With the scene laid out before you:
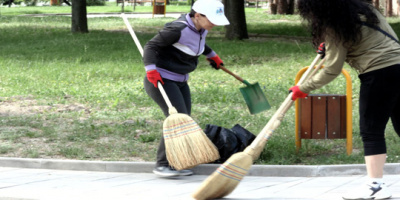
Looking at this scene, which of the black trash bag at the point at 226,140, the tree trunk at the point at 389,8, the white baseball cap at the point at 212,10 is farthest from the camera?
the tree trunk at the point at 389,8

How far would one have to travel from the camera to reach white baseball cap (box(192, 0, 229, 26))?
6605 millimetres

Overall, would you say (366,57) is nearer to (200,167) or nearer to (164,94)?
(164,94)

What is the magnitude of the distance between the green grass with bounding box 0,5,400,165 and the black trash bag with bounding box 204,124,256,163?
0.27 metres

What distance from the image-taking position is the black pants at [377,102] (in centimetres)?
559

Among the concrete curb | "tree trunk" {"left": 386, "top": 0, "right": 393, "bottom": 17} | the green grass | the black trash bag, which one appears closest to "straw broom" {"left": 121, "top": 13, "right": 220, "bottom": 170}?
the concrete curb

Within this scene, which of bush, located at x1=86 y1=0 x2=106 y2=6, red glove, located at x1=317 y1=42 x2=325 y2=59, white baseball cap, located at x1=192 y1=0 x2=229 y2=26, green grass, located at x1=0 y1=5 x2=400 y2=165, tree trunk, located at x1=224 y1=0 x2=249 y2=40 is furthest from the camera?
bush, located at x1=86 y1=0 x2=106 y2=6

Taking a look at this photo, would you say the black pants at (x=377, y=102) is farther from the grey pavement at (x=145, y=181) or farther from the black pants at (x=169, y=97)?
the black pants at (x=169, y=97)

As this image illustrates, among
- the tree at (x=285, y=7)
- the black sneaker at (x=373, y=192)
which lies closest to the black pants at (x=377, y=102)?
the black sneaker at (x=373, y=192)

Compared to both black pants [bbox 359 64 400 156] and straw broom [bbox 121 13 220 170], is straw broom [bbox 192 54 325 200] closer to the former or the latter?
black pants [bbox 359 64 400 156]

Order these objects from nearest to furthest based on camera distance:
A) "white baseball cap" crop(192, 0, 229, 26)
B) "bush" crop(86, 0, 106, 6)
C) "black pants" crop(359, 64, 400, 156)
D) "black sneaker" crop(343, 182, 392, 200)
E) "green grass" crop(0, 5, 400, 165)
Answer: "black pants" crop(359, 64, 400, 156) < "black sneaker" crop(343, 182, 392, 200) < "white baseball cap" crop(192, 0, 229, 26) < "green grass" crop(0, 5, 400, 165) < "bush" crop(86, 0, 106, 6)

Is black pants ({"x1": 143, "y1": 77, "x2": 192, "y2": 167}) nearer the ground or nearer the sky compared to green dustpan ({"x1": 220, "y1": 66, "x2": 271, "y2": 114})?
nearer the sky

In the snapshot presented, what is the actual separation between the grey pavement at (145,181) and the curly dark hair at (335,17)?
4.36ft

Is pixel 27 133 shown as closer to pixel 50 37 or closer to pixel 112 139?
pixel 112 139

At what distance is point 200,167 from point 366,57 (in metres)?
2.26
